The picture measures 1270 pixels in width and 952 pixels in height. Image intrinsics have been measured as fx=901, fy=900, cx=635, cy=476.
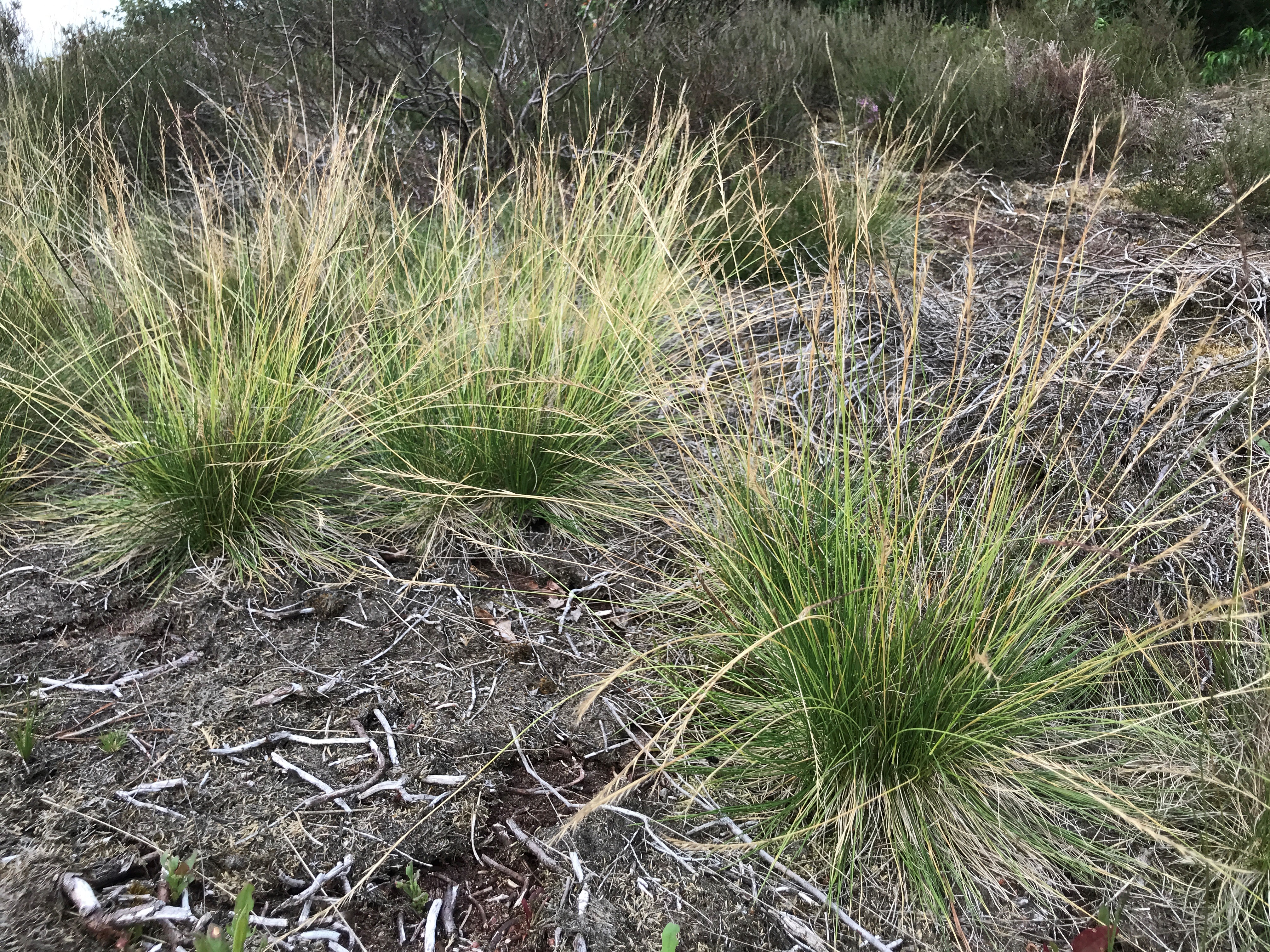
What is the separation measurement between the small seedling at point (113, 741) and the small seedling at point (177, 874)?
310mm

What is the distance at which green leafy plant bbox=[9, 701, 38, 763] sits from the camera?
5.32 feet

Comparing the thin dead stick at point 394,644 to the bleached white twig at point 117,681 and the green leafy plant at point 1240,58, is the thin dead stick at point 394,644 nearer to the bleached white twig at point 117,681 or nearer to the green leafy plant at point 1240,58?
the bleached white twig at point 117,681

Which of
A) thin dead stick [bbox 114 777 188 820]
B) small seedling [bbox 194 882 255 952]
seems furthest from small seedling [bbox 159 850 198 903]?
small seedling [bbox 194 882 255 952]

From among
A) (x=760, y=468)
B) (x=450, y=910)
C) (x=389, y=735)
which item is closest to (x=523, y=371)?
(x=760, y=468)

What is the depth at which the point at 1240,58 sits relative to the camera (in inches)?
242

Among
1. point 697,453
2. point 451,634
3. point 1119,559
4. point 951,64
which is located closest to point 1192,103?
point 951,64

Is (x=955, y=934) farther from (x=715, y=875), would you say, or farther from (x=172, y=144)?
(x=172, y=144)

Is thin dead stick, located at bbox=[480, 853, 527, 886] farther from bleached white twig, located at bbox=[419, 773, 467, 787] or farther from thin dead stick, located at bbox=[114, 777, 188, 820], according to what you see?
thin dead stick, located at bbox=[114, 777, 188, 820]

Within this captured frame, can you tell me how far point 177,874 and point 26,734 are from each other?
17.9 inches

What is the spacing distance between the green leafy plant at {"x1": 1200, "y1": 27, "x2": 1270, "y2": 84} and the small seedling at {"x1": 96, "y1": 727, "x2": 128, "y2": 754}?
6639 millimetres

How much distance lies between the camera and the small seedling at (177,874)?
1406 mm

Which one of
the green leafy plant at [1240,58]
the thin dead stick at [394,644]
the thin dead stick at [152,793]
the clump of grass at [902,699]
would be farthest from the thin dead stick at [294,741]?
the green leafy plant at [1240,58]

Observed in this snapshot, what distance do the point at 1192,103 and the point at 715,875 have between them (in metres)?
5.35

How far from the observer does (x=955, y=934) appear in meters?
1.45
